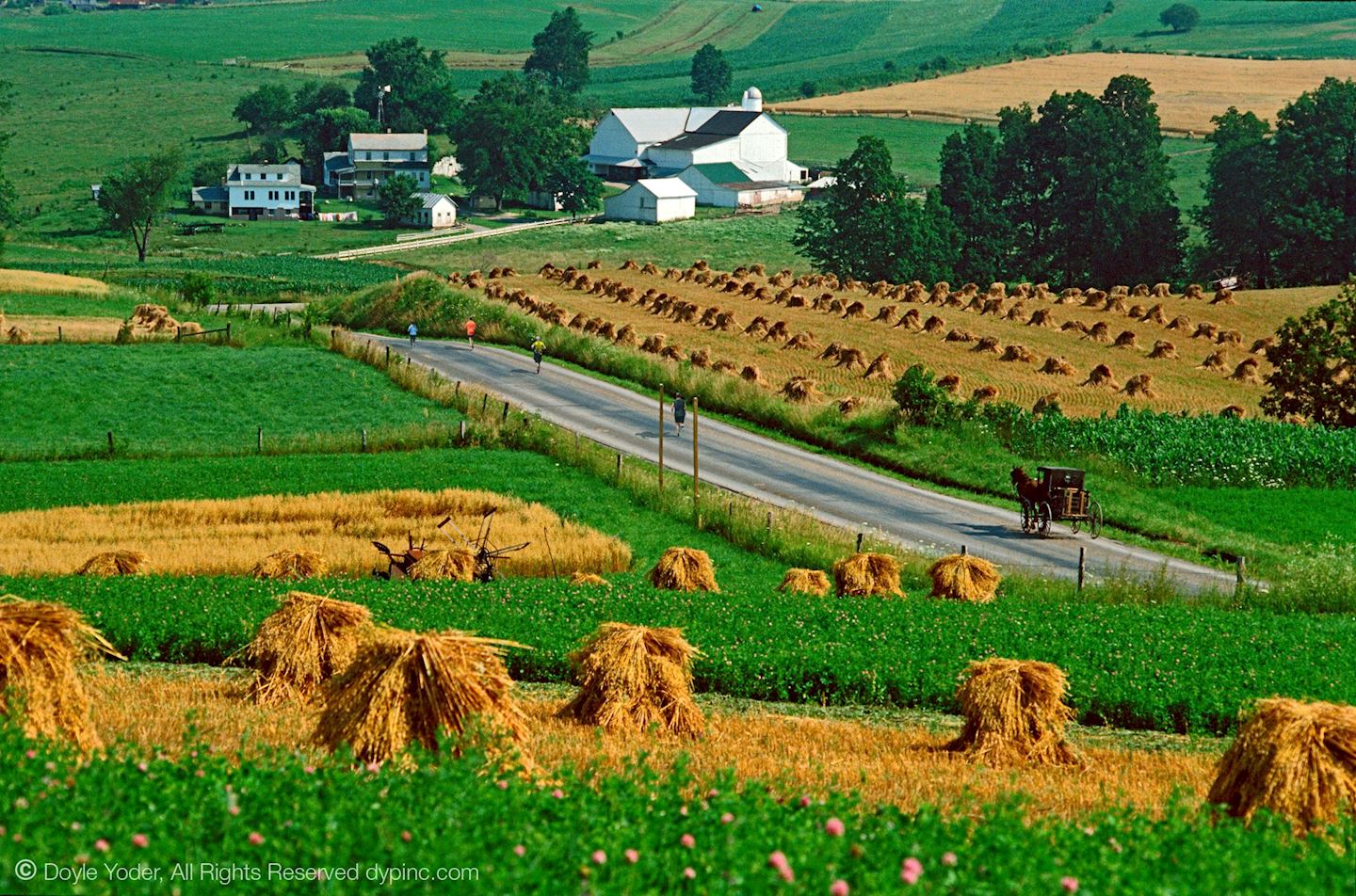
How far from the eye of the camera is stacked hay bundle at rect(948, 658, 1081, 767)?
2097 centimetres

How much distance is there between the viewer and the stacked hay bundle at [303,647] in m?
21.9

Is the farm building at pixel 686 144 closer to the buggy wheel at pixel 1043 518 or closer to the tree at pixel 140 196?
the tree at pixel 140 196

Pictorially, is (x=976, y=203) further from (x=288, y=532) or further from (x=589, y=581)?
(x=589, y=581)

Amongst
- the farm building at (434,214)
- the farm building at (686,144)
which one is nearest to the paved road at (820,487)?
the farm building at (434,214)

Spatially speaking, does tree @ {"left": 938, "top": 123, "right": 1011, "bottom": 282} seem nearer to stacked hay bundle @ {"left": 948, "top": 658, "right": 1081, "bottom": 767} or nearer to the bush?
the bush

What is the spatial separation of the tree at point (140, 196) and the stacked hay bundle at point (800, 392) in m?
86.1

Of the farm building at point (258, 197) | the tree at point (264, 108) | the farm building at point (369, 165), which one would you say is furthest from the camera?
the tree at point (264, 108)

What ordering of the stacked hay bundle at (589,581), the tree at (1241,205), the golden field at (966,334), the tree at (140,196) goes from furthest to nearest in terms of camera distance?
the tree at (140,196)
the tree at (1241,205)
the golden field at (966,334)
the stacked hay bundle at (589,581)

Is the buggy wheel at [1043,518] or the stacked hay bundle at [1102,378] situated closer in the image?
the buggy wheel at [1043,518]

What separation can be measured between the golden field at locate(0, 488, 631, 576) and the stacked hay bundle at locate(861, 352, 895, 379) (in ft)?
93.9

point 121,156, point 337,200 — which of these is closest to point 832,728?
point 337,200

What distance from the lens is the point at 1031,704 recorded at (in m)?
21.2

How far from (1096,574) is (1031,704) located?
2056 cm

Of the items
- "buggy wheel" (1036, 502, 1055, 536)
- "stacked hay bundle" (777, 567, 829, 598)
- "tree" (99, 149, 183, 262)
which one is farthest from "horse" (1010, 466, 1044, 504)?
"tree" (99, 149, 183, 262)
